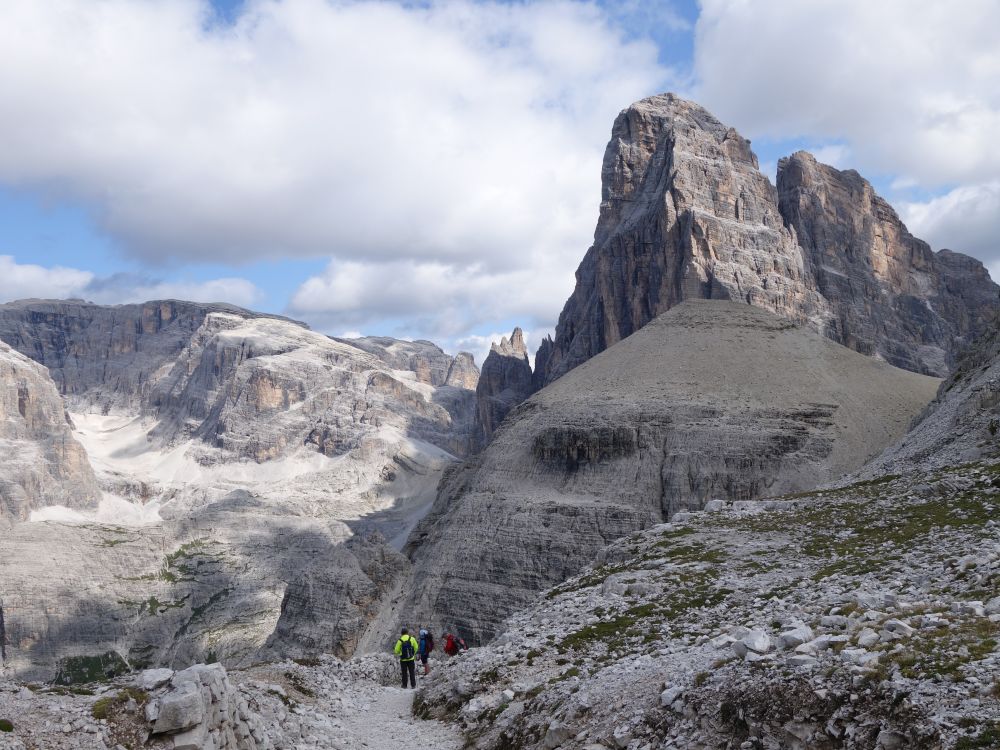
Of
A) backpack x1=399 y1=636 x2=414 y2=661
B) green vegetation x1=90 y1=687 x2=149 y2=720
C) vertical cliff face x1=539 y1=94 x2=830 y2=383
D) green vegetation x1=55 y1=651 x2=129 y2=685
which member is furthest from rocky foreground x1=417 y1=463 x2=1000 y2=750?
green vegetation x1=55 y1=651 x2=129 y2=685

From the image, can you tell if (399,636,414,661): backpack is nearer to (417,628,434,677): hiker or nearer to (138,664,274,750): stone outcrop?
(417,628,434,677): hiker

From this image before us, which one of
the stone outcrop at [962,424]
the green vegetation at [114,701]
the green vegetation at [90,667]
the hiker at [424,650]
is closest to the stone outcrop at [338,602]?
the stone outcrop at [962,424]

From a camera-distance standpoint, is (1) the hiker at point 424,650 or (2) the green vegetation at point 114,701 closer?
(2) the green vegetation at point 114,701

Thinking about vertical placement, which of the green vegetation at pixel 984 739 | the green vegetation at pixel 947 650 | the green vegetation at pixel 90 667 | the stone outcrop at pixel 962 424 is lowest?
the green vegetation at pixel 90 667

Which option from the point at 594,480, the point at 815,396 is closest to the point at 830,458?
the point at 815,396

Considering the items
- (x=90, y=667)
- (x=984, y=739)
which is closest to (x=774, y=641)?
(x=984, y=739)

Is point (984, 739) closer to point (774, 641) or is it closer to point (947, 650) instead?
point (947, 650)

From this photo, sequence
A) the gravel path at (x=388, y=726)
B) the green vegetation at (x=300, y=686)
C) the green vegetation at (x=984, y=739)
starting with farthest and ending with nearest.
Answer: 1. the green vegetation at (x=300, y=686)
2. the gravel path at (x=388, y=726)
3. the green vegetation at (x=984, y=739)

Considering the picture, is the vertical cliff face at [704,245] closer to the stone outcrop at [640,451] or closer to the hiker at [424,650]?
the stone outcrop at [640,451]

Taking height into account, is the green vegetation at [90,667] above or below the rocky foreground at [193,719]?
below

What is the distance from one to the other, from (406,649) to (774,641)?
2075 centimetres

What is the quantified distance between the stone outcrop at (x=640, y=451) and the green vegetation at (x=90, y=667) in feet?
312

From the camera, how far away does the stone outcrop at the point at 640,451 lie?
9550 centimetres

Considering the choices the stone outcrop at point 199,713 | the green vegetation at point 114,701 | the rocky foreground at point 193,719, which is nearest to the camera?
the rocky foreground at point 193,719
